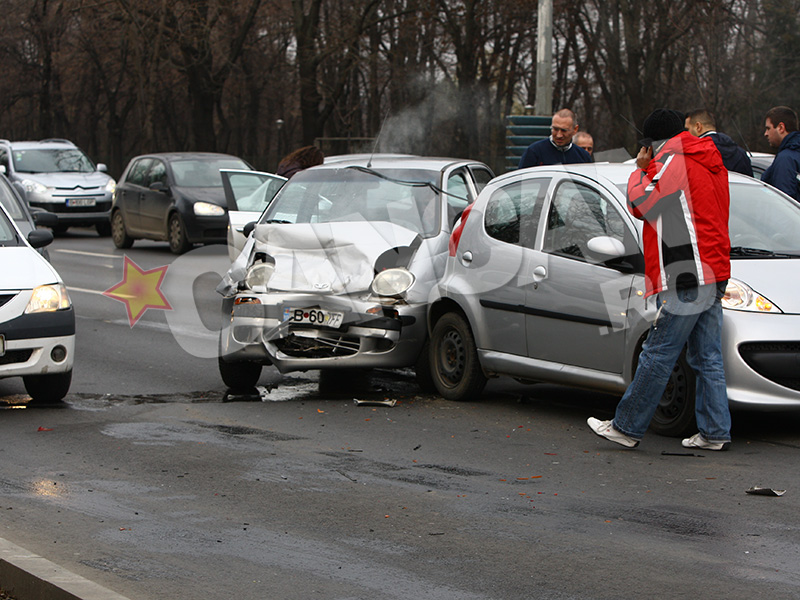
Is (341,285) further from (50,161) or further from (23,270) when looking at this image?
(50,161)

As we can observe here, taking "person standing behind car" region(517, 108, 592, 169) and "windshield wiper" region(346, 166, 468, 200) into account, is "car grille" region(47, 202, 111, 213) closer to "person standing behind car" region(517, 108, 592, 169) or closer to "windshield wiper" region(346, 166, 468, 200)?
"person standing behind car" region(517, 108, 592, 169)

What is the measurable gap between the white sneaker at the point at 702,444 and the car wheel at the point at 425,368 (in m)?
2.34

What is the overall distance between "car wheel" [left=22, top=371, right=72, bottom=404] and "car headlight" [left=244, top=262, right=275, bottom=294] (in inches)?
55.8

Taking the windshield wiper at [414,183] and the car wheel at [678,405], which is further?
the windshield wiper at [414,183]

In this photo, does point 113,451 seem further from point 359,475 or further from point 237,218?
point 237,218

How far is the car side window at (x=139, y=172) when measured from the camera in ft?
75.1

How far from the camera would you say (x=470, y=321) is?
8398 mm

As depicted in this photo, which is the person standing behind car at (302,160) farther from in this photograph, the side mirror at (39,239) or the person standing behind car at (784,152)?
the person standing behind car at (784,152)

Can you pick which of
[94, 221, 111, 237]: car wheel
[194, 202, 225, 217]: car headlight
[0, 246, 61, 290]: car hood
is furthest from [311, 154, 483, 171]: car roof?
[94, 221, 111, 237]: car wheel

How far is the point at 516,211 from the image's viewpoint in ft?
27.4

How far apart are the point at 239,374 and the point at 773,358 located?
13.1 feet

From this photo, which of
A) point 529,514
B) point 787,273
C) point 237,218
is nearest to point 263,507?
point 529,514

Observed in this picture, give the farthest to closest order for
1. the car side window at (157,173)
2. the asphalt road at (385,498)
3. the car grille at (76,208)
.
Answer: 1. the car grille at (76,208)
2. the car side window at (157,173)
3. the asphalt road at (385,498)

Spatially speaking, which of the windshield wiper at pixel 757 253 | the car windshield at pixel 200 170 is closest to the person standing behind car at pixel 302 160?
the windshield wiper at pixel 757 253
